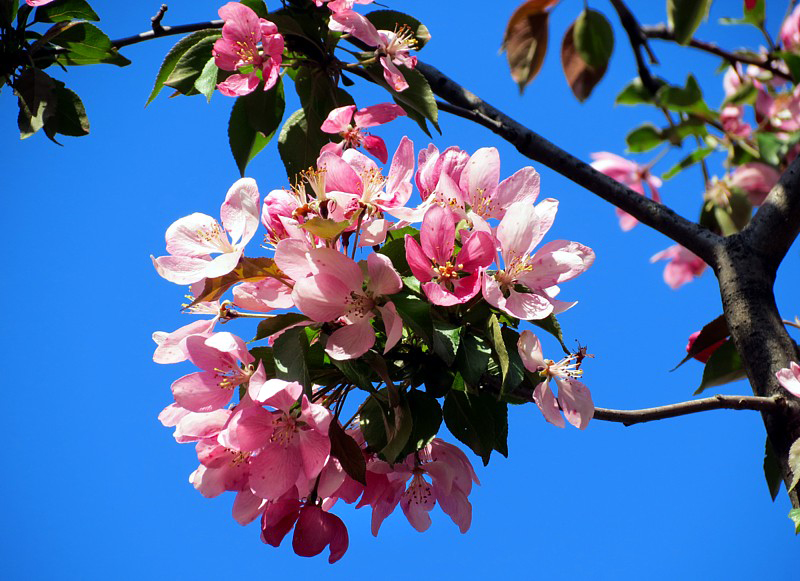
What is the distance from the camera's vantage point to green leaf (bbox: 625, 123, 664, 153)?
142 cm

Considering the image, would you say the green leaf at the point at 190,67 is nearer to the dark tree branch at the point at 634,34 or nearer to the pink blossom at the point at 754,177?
the dark tree branch at the point at 634,34

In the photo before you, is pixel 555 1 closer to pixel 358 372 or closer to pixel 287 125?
pixel 287 125

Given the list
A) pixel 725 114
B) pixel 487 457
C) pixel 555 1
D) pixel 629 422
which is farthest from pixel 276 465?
pixel 725 114

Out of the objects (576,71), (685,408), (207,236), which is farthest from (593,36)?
(207,236)

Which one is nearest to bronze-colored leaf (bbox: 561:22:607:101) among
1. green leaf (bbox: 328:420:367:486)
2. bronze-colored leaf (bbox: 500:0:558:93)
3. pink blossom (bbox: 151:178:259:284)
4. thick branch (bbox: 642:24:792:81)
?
bronze-colored leaf (bbox: 500:0:558:93)

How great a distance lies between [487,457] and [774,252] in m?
0.58

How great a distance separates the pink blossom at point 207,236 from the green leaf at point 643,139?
84cm

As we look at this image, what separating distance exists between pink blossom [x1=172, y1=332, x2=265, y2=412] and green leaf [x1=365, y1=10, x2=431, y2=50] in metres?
0.61

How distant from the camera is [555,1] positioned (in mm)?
1192

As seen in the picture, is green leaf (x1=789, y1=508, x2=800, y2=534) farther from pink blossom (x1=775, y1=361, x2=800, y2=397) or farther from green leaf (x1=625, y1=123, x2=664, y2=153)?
green leaf (x1=625, y1=123, x2=664, y2=153)

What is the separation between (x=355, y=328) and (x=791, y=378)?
562 mm

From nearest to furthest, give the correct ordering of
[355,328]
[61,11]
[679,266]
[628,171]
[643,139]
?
[355,328]
[61,11]
[643,139]
[628,171]
[679,266]

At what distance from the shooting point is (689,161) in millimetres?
1441

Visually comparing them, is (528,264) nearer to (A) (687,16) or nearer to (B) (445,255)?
(B) (445,255)
